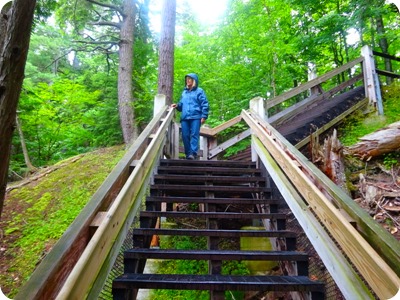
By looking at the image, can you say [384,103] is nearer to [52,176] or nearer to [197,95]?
[197,95]

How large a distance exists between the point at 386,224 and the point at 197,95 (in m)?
3.68

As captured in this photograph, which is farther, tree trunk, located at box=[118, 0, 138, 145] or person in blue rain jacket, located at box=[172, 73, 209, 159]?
tree trunk, located at box=[118, 0, 138, 145]

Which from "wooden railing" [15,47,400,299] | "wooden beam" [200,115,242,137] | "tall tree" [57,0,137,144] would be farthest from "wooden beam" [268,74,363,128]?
"wooden railing" [15,47,400,299]

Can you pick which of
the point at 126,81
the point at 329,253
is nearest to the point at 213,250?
the point at 329,253

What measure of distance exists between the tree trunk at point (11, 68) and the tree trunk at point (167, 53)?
16.2 feet

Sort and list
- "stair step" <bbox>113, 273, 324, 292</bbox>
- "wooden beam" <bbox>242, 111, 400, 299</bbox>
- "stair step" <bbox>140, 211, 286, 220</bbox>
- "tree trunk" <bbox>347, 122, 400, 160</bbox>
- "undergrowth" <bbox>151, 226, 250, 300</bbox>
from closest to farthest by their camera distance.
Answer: "wooden beam" <bbox>242, 111, 400, 299</bbox> < "stair step" <bbox>113, 273, 324, 292</bbox> < "stair step" <bbox>140, 211, 286, 220</bbox> < "undergrowth" <bbox>151, 226, 250, 300</bbox> < "tree trunk" <bbox>347, 122, 400, 160</bbox>

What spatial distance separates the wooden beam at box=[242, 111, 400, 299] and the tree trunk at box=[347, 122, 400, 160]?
8.22 feet

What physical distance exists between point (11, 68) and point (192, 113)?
382 cm

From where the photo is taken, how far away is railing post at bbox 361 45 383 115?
6.75 metres

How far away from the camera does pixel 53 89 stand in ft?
24.4

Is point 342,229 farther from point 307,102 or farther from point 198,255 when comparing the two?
point 307,102

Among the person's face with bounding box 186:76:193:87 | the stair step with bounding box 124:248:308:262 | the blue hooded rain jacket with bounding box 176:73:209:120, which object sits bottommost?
the stair step with bounding box 124:248:308:262

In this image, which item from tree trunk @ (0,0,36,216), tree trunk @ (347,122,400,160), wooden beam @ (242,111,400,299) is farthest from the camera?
tree trunk @ (347,122,400,160)

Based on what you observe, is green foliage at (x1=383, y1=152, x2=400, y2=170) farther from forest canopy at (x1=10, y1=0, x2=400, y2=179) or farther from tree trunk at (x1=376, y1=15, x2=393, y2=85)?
tree trunk at (x1=376, y1=15, x2=393, y2=85)
